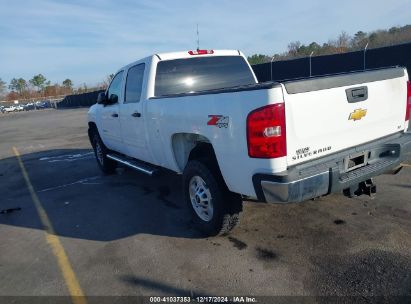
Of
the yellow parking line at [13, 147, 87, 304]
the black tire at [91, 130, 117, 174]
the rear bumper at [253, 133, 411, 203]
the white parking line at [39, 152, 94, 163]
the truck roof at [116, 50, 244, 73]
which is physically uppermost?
the truck roof at [116, 50, 244, 73]

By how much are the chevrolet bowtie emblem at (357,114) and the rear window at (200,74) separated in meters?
2.51

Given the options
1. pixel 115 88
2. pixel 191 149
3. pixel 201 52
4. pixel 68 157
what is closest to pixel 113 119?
pixel 115 88

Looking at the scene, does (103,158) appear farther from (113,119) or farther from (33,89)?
(33,89)

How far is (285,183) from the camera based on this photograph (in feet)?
11.0

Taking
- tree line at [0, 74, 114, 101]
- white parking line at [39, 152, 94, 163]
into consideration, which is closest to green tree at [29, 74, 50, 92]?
tree line at [0, 74, 114, 101]

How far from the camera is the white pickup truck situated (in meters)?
3.39

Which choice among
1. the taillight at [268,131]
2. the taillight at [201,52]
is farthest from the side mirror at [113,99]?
the taillight at [268,131]

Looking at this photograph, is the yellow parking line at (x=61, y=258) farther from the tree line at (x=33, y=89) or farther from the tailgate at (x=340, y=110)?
the tree line at (x=33, y=89)

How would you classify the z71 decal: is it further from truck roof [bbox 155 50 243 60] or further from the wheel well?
truck roof [bbox 155 50 243 60]

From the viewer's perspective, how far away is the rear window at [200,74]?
18.3 ft

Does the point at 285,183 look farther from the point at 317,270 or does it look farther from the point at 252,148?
the point at 317,270

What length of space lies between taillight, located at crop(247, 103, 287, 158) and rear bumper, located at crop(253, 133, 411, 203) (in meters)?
0.21

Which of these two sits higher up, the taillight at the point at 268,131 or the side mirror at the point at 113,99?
the side mirror at the point at 113,99

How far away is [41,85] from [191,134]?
154034mm
